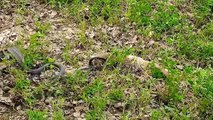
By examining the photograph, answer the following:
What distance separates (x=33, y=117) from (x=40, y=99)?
44cm

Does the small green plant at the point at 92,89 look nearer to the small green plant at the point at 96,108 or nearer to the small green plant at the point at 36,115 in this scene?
the small green plant at the point at 96,108

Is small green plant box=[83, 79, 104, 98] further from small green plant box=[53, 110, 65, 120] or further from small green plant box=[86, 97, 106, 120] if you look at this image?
small green plant box=[53, 110, 65, 120]

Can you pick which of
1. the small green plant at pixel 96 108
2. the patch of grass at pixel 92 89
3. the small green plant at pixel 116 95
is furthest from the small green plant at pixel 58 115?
the small green plant at pixel 116 95

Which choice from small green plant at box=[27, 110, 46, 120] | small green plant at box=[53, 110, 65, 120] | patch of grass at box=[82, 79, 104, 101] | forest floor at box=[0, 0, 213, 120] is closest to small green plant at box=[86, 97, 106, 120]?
forest floor at box=[0, 0, 213, 120]

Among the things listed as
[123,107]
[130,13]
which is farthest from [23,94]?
[130,13]

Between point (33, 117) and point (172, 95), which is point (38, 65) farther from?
point (172, 95)

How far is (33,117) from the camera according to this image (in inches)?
176

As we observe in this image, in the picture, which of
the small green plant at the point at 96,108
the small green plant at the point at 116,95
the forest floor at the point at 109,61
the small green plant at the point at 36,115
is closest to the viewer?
the small green plant at the point at 36,115

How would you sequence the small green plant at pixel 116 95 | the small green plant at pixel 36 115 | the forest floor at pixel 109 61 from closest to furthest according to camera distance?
the small green plant at pixel 36 115, the forest floor at pixel 109 61, the small green plant at pixel 116 95

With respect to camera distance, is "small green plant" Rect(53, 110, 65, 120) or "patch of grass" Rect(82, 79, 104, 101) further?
"patch of grass" Rect(82, 79, 104, 101)

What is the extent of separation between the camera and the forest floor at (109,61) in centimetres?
477

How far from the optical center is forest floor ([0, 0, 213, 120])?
477 centimetres

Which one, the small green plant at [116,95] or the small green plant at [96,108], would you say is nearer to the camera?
the small green plant at [96,108]

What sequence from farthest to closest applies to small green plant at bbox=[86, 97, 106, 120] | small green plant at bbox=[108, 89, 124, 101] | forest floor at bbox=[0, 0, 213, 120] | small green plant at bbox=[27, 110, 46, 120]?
1. small green plant at bbox=[108, 89, 124, 101]
2. forest floor at bbox=[0, 0, 213, 120]
3. small green plant at bbox=[86, 97, 106, 120]
4. small green plant at bbox=[27, 110, 46, 120]
